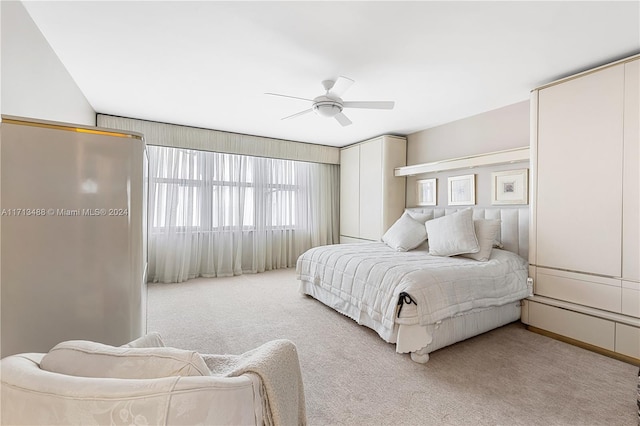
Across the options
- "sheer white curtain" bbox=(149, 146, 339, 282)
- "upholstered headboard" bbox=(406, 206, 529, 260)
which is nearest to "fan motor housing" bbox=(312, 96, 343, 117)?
"upholstered headboard" bbox=(406, 206, 529, 260)

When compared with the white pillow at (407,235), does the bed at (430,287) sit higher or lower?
lower

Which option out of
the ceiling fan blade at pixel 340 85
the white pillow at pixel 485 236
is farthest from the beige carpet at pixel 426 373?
the ceiling fan blade at pixel 340 85

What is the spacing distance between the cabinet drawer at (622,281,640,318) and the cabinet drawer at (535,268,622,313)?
0.03 meters

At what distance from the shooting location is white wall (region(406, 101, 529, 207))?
11.2 ft

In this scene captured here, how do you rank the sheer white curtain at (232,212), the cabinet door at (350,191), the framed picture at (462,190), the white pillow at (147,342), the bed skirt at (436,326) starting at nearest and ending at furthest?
the white pillow at (147,342) → the bed skirt at (436,326) → the framed picture at (462,190) → the sheer white curtain at (232,212) → the cabinet door at (350,191)

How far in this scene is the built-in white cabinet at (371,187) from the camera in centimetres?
481

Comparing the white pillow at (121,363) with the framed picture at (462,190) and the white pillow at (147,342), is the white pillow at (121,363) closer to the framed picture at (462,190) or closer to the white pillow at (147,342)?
the white pillow at (147,342)

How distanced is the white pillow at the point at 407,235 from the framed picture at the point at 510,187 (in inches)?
38.2

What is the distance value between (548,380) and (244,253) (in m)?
4.51

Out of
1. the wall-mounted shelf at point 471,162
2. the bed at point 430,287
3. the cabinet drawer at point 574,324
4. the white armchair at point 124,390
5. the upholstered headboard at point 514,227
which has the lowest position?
the cabinet drawer at point 574,324

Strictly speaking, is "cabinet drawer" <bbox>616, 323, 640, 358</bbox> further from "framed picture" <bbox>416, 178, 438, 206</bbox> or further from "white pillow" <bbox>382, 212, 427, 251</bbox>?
"framed picture" <bbox>416, 178, 438, 206</bbox>

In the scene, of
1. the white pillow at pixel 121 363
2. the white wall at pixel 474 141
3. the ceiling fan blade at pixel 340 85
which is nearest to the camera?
the white pillow at pixel 121 363

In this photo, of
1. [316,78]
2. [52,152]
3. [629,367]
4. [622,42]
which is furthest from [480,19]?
[629,367]

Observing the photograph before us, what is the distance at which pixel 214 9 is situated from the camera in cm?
186
